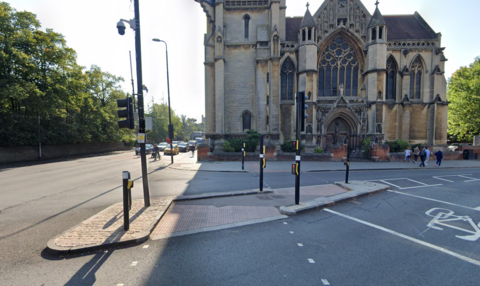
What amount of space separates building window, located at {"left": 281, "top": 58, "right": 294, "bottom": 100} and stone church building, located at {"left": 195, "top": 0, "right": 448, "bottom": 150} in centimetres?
12

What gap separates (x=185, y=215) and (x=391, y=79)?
30.7 m

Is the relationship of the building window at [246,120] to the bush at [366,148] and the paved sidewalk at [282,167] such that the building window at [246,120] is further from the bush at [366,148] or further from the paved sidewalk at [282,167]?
the bush at [366,148]

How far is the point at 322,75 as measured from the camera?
83.8 ft

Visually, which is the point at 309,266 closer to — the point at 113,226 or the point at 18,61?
the point at 113,226

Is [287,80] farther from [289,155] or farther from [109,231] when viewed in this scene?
[109,231]

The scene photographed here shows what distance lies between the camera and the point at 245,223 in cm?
526

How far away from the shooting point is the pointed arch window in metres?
26.2

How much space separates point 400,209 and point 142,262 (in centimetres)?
733

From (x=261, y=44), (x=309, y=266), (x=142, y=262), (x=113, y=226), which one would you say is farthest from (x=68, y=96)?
(x=309, y=266)

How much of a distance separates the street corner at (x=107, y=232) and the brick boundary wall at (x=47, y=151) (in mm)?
21415

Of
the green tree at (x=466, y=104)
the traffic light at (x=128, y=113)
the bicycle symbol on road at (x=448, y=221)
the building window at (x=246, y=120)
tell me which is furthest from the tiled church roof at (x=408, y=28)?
the traffic light at (x=128, y=113)

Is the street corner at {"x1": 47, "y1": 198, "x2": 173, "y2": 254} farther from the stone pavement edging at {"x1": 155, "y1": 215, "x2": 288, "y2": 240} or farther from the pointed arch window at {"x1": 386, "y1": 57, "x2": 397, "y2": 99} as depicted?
the pointed arch window at {"x1": 386, "y1": 57, "x2": 397, "y2": 99}

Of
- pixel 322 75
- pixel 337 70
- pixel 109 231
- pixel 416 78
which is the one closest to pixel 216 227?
pixel 109 231

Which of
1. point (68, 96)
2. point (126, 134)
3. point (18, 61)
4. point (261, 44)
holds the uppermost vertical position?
point (261, 44)
